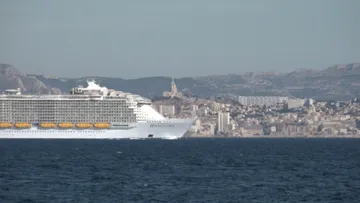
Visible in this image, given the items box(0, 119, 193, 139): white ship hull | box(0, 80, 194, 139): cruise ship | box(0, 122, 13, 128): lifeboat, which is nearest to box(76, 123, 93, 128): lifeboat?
box(0, 80, 194, 139): cruise ship

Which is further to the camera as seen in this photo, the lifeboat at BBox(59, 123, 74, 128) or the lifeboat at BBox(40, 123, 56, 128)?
the lifeboat at BBox(40, 123, 56, 128)

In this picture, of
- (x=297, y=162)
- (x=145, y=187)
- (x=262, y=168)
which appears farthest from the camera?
(x=297, y=162)

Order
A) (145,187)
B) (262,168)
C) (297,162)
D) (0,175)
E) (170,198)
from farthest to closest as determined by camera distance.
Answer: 1. (297,162)
2. (262,168)
3. (0,175)
4. (145,187)
5. (170,198)

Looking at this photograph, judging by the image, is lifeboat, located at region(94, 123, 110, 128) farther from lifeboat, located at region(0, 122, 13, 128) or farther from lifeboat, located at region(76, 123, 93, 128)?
lifeboat, located at region(0, 122, 13, 128)

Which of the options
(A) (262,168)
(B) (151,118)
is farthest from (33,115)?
(A) (262,168)

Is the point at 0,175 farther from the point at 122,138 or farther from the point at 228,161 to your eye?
the point at 122,138

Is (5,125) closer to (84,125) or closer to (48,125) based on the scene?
(48,125)

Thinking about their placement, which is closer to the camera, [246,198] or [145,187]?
[246,198]
